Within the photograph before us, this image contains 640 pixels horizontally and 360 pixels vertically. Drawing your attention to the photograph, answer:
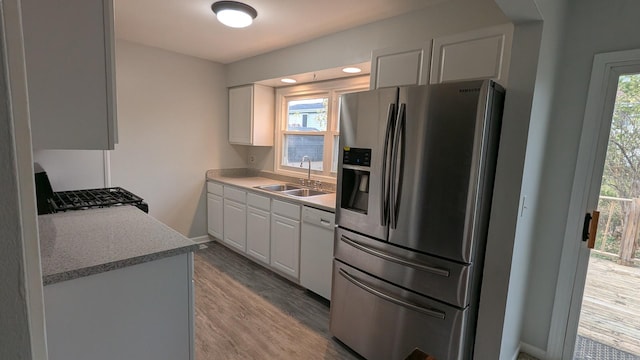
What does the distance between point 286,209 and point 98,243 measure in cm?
181

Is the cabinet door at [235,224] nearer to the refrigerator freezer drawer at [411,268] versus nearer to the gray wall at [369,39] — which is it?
the gray wall at [369,39]

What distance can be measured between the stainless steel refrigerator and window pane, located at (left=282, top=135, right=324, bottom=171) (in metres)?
1.55

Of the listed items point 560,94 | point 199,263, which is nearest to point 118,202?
point 199,263

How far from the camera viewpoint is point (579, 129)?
2045 mm

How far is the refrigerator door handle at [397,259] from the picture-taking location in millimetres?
1732

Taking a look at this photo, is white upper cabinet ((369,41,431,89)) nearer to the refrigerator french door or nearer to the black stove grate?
the refrigerator french door

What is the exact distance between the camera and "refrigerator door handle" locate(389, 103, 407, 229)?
1823mm

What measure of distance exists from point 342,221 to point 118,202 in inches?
63.9

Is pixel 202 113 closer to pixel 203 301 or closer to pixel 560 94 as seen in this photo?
pixel 203 301

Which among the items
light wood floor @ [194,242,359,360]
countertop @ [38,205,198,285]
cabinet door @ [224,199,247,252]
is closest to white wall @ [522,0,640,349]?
light wood floor @ [194,242,359,360]

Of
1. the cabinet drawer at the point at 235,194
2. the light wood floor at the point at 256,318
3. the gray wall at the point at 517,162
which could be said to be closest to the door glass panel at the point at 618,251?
the gray wall at the point at 517,162

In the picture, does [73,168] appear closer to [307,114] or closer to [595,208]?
[307,114]

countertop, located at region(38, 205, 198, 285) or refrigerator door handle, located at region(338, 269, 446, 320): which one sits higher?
countertop, located at region(38, 205, 198, 285)

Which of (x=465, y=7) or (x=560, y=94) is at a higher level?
A: (x=465, y=7)
